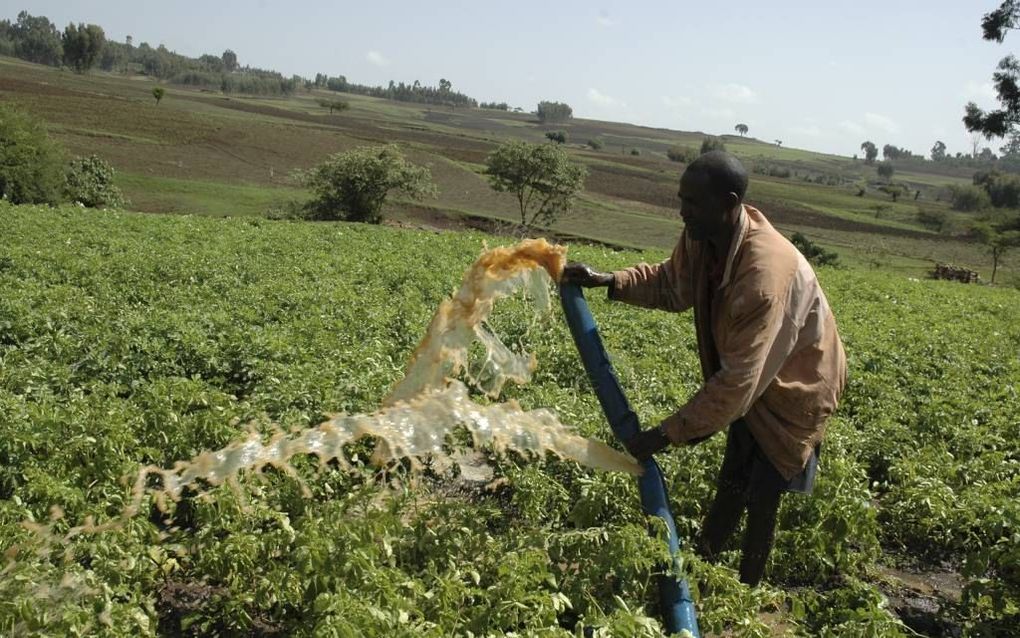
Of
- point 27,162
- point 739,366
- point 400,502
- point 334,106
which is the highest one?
point 334,106

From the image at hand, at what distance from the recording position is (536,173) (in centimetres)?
4112

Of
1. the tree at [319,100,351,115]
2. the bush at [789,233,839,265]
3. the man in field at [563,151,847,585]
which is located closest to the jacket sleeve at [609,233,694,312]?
the man in field at [563,151,847,585]

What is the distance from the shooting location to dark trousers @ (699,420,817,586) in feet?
12.4

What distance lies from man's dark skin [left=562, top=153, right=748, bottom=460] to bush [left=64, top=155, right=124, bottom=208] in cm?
2932

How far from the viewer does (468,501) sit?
495cm

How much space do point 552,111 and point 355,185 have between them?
159m

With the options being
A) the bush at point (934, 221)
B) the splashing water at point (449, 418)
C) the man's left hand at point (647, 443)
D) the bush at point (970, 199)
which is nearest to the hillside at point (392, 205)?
the bush at point (934, 221)

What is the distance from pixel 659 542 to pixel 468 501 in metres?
1.77

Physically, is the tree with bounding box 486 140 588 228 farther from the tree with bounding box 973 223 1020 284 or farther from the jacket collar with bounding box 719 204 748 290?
the jacket collar with bounding box 719 204 748 290

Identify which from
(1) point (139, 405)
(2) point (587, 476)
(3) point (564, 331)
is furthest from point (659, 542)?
(3) point (564, 331)

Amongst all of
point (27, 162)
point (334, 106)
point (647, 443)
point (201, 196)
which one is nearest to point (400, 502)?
point (647, 443)

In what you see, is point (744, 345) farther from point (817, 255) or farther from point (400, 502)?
point (817, 255)

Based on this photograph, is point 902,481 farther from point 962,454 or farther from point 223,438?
point 223,438

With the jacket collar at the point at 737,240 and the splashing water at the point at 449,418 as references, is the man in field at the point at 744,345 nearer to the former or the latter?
the jacket collar at the point at 737,240
